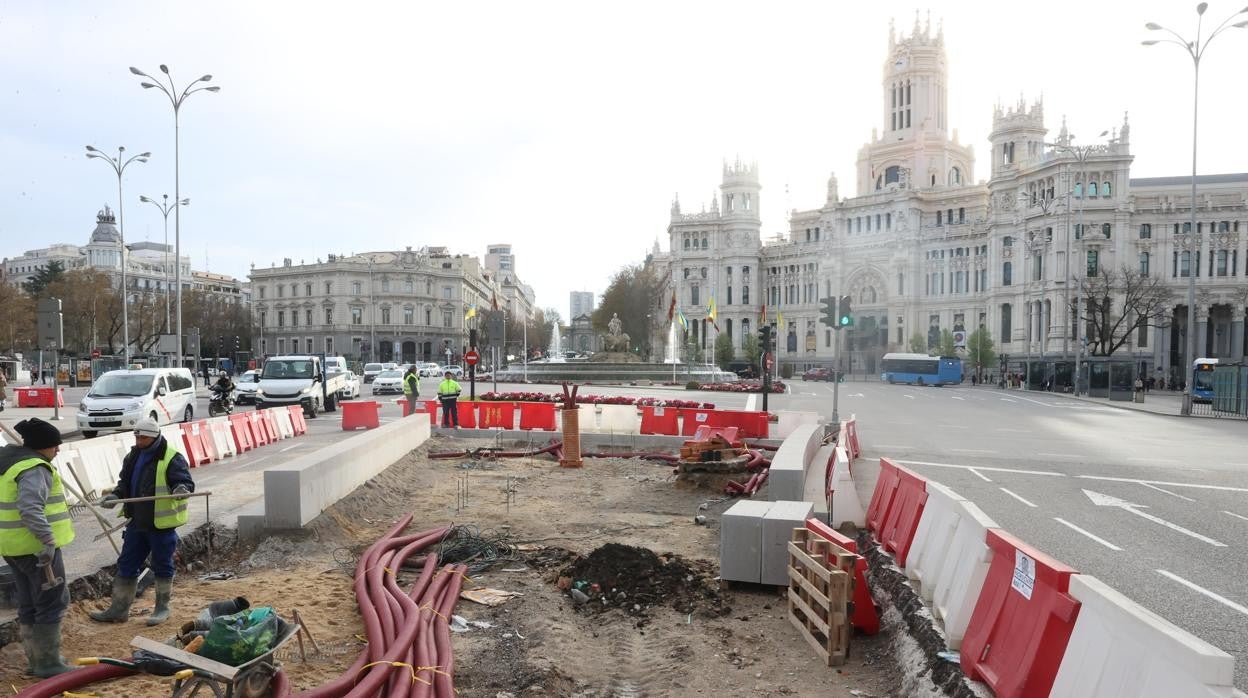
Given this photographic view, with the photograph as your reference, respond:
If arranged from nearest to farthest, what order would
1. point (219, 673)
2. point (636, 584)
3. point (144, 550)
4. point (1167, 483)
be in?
point (219, 673) < point (144, 550) < point (636, 584) < point (1167, 483)

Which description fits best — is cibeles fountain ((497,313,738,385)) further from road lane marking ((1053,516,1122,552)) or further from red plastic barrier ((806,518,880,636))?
red plastic barrier ((806,518,880,636))

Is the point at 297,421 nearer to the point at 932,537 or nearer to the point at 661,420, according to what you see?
the point at 661,420

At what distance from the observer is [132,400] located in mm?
17375

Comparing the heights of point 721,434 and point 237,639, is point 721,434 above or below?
above

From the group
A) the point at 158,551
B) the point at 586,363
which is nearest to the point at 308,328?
the point at 586,363

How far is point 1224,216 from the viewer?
216ft

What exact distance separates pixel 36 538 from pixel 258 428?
1315cm

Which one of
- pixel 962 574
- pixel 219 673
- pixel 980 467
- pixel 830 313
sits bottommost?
pixel 980 467

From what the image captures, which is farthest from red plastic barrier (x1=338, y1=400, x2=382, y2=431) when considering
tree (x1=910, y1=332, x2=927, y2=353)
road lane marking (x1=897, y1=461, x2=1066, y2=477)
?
tree (x1=910, y1=332, x2=927, y2=353)

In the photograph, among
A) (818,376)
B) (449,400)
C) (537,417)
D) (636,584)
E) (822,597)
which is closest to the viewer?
(822,597)

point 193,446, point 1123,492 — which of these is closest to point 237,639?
point 193,446

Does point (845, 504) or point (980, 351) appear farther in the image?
point (980, 351)

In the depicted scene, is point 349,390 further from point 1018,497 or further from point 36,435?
point 36,435

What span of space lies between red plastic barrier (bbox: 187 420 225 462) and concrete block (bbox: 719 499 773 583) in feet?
39.1
